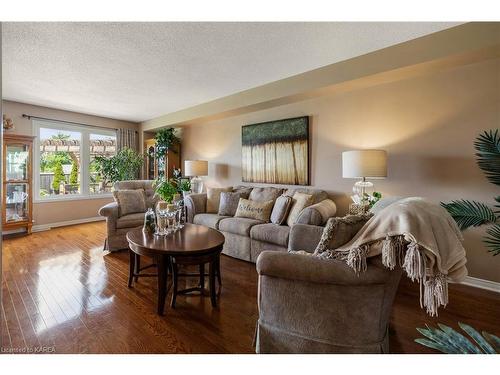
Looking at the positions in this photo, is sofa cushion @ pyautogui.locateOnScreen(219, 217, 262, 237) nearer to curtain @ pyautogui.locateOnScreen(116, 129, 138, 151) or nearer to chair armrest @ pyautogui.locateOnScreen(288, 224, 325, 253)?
chair armrest @ pyautogui.locateOnScreen(288, 224, 325, 253)

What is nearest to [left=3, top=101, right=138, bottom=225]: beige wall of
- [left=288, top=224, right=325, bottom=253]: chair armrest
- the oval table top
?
the oval table top

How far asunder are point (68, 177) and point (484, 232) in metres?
6.71

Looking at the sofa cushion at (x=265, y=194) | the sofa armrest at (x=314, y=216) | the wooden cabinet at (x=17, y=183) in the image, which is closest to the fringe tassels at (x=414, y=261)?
the sofa armrest at (x=314, y=216)

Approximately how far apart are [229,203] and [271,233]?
1098 mm

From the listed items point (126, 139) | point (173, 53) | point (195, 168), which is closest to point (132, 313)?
point (173, 53)

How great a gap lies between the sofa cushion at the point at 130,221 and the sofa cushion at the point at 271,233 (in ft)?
5.66

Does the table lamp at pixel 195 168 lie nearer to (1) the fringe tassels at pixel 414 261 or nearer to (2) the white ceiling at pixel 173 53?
(2) the white ceiling at pixel 173 53

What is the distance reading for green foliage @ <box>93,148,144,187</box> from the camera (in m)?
5.70

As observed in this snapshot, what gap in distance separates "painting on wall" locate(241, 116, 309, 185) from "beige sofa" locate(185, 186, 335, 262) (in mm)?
292

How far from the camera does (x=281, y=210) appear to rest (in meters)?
3.26

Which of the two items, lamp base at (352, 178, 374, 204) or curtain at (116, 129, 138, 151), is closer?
lamp base at (352, 178, 374, 204)

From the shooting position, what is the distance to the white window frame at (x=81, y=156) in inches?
194

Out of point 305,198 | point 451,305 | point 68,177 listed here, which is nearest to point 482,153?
point 451,305

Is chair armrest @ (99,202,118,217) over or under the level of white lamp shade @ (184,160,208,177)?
under
